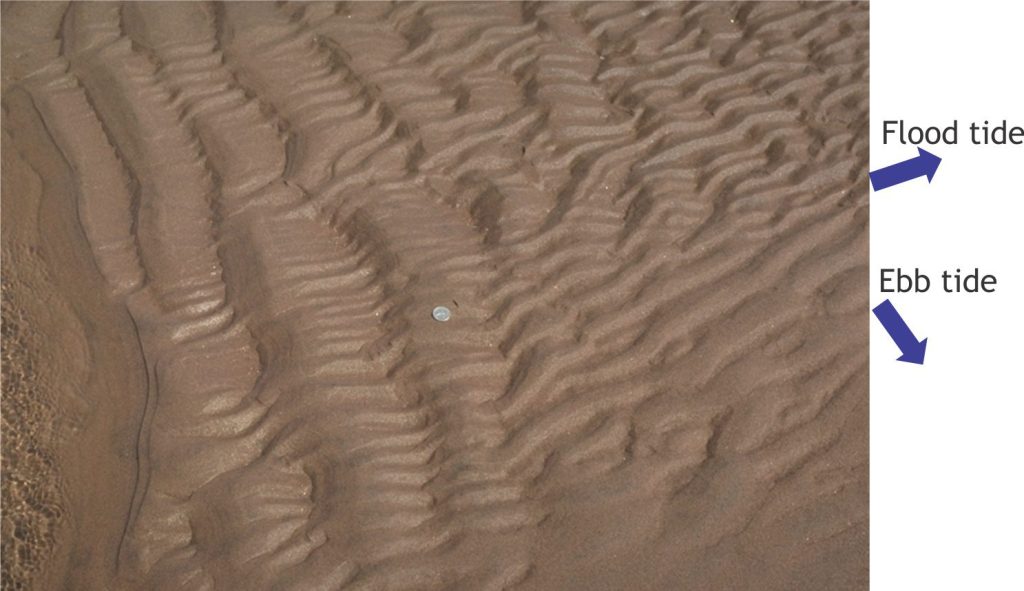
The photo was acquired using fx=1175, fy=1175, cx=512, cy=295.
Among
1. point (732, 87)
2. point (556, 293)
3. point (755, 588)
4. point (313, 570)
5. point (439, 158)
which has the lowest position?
point (313, 570)

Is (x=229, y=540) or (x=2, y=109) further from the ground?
(x=2, y=109)

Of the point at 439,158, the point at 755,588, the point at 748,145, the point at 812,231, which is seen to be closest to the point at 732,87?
the point at 748,145

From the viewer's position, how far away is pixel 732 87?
689cm

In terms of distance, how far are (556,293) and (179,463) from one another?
183 cm
